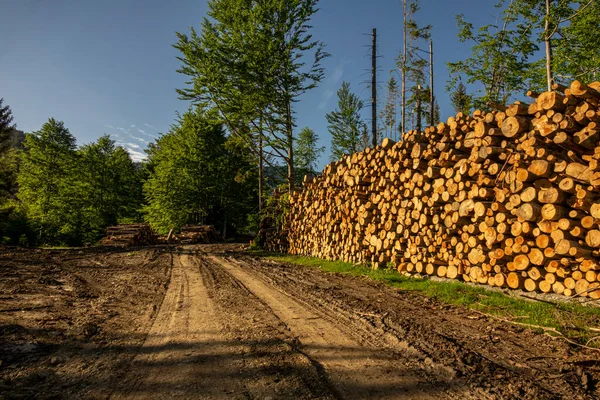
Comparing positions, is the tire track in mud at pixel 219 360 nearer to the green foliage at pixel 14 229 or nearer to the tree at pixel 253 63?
the tree at pixel 253 63

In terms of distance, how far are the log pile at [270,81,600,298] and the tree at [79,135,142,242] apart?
2796cm

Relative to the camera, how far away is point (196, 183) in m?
29.8

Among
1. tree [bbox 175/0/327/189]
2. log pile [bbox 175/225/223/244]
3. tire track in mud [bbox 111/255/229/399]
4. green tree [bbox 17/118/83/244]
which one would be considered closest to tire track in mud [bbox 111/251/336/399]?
tire track in mud [bbox 111/255/229/399]

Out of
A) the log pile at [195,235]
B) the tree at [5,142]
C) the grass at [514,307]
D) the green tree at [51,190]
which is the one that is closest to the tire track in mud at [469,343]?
the grass at [514,307]

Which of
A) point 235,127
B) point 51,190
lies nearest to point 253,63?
point 235,127

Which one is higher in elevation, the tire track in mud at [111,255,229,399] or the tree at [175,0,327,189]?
the tree at [175,0,327,189]

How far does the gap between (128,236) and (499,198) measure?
21485mm

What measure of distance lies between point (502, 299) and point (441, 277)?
1.76 meters

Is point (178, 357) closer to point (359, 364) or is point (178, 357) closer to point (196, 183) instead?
point (359, 364)

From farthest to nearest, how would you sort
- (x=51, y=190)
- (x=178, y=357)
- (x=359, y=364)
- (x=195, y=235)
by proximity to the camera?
(x=51, y=190) → (x=195, y=235) → (x=178, y=357) → (x=359, y=364)

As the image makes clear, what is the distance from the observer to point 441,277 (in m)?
6.79

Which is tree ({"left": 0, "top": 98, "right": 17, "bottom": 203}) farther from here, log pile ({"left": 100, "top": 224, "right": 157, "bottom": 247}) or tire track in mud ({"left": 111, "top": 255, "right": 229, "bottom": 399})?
tire track in mud ({"left": 111, "top": 255, "right": 229, "bottom": 399})

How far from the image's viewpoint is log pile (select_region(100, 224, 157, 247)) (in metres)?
20.3

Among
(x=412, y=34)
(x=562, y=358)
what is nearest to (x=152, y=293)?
(x=562, y=358)
